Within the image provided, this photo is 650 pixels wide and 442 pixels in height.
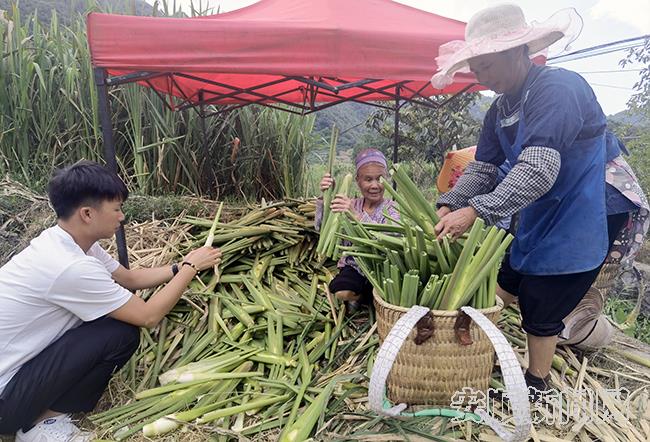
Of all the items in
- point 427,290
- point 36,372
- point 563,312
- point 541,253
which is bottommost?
point 36,372

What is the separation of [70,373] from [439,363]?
1.43m

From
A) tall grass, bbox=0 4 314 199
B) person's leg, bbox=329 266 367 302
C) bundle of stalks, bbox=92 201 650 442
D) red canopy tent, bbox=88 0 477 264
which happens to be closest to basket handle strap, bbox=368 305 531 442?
bundle of stalks, bbox=92 201 650 442

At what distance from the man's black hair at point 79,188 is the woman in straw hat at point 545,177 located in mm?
1308

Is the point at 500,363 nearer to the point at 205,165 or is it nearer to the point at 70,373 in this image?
the point at 70,373

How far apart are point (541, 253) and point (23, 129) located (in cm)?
442

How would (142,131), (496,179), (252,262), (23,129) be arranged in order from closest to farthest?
(496,179)
(252,262)
(23,129)
(142,131)

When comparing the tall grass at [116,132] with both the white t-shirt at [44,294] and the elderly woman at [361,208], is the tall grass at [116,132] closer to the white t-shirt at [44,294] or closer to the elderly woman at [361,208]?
the elderly woman at [361,208]

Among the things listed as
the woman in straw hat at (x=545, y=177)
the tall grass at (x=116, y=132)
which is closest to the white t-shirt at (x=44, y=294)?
the woman in straw hat at (x=545, y=177)

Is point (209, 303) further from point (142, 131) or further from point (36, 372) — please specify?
point (142, 131)

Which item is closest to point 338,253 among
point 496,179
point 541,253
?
point 496,179

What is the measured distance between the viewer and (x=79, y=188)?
1.62 metres

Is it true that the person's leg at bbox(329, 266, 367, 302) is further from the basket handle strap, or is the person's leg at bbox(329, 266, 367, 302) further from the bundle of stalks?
the basket handle strap

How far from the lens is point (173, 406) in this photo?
170cm

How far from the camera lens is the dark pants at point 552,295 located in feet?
5.08
